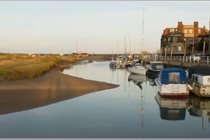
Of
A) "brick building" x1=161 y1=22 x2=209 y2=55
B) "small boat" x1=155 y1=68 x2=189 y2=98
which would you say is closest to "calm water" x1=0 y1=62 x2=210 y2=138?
"small boat" x1=155 y1=68 x2=189 y2=98

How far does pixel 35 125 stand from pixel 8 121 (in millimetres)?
2280

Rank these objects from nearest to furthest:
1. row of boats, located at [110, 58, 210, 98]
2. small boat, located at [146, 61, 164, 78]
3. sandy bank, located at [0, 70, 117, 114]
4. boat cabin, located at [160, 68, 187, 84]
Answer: sandy bank, located at [0, 70, 117, 114], row of boats, located at [110, 58, 210, 98], boat cabin, located at [160, 68, 187, 84], small boat, located at [146, 61, 164, 78]

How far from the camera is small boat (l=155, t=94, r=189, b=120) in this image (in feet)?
79.7

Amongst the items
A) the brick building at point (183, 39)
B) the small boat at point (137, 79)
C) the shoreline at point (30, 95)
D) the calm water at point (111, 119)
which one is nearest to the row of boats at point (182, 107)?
the calm water at point (111, 119)

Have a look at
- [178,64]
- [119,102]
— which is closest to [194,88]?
[119,102]

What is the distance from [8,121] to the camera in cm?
2123

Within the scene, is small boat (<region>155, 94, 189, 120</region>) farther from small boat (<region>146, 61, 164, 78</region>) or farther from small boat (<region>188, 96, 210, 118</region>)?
small boat (<region>146, 61, 164, 78</region>)

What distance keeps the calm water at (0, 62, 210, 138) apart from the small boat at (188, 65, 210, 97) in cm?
91

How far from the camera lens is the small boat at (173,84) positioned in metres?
31.9

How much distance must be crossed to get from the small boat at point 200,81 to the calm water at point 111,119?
912mm

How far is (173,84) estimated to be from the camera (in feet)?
105

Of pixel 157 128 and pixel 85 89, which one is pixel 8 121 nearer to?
pixel 157 128

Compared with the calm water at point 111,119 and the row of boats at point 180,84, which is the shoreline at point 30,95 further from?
the row of boats at point 180,84

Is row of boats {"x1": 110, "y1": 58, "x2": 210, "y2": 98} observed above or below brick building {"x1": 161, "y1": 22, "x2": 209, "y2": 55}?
below
